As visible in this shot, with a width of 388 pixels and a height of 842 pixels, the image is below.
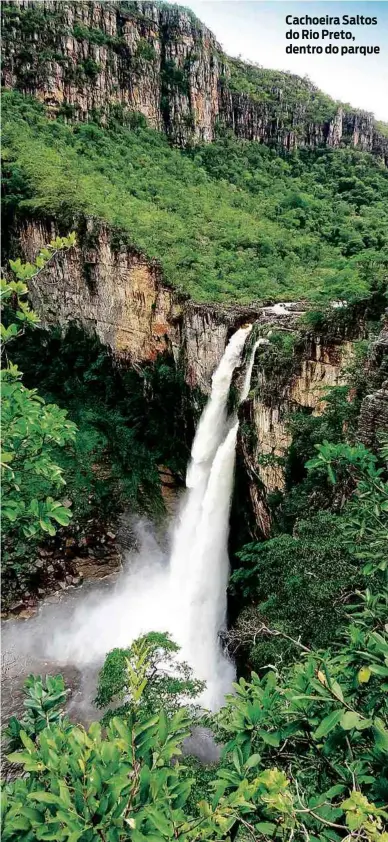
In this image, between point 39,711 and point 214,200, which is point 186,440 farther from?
point 39,711

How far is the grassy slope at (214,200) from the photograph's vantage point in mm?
14359

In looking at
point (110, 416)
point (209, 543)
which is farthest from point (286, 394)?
point (110, 416)

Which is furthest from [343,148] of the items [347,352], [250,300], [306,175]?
[347,352]

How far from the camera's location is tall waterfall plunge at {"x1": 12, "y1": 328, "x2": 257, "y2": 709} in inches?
406

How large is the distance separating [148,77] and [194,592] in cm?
2466

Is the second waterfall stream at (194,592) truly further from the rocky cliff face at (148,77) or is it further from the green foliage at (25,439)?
the rocky cliff face at (148,77)

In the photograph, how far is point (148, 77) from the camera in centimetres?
2400

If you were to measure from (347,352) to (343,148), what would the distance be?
76.2 ft

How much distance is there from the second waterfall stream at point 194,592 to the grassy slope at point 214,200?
349 centimetres

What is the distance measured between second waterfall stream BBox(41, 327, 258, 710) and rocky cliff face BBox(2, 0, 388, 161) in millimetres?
18348

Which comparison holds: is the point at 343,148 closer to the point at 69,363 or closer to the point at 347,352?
the point at 69,363

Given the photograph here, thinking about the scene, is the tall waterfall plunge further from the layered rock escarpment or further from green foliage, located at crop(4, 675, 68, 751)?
green foliage, located at crop(4, 675, 68, 751)

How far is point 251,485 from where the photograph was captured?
31.6 feet

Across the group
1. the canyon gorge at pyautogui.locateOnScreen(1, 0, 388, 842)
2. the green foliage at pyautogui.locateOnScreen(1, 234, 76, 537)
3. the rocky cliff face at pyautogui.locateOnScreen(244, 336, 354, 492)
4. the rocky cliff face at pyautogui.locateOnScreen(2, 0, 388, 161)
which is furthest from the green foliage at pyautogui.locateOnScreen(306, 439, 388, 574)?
the rocky cliff face at pyautogui.locateOnScreen(2, 0, 388, 161)
